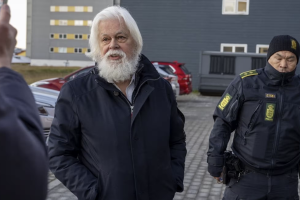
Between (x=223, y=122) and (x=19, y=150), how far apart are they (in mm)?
3132

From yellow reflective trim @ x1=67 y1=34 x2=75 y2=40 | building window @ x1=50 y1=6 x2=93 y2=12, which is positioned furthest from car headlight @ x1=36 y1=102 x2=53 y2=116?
yellow reflective trim @ x1=67 y1=34 x2=75 y2=40

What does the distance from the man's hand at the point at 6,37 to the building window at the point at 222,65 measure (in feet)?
79.5

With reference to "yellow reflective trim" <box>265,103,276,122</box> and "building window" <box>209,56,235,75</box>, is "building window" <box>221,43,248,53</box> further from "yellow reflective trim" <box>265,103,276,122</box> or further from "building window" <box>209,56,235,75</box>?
"yellow reflective trim" <box>265,103,276,122</box>

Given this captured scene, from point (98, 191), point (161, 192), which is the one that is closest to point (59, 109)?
point (98, 191)

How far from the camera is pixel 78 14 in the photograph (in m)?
89.5

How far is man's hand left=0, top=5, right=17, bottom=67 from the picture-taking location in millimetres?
1239

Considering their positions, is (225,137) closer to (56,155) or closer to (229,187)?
(229,187)

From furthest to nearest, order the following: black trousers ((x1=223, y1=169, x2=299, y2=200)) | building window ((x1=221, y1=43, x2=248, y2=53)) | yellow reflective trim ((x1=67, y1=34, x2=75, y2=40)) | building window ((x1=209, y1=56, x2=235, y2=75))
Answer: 1. yellow reflective trim ((x1=67, y1=34, x2=75, y2=40))
2. building window ((x1=221, y1=43, x2=248, y2=53))
3. building window ((x1=209, y1=56, x2=235, y2=75))
4. black trousers ((x1=223, y1=169, x2=299, y2=200))

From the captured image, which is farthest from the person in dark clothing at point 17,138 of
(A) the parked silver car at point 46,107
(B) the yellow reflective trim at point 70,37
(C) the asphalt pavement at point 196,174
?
(B) the yellow reflective trim at point 70,37

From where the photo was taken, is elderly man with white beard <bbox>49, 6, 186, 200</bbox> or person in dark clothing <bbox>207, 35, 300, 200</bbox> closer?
elderly man with white beard <bbox>49, 6, 186, 200</bbox>

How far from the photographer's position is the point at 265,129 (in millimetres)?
3955

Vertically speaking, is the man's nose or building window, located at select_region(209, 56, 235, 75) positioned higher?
the man's nose

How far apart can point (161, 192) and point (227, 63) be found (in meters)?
22.9

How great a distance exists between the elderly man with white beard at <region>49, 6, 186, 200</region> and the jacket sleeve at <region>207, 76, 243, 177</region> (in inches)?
36.0
